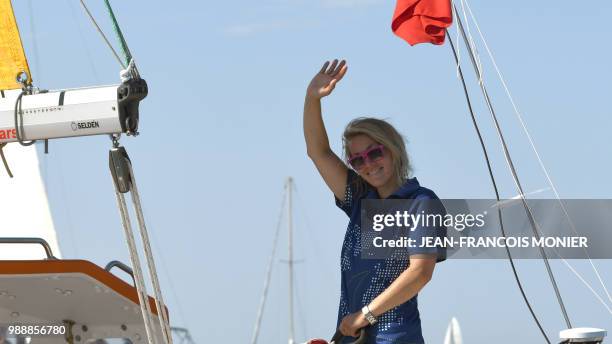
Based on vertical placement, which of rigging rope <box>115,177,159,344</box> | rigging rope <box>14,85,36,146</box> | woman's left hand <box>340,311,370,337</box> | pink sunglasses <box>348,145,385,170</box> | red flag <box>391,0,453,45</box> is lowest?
woman's left hand <box>340,311,370,337</box>

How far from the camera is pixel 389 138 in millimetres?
5543

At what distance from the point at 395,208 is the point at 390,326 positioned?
1.54ft

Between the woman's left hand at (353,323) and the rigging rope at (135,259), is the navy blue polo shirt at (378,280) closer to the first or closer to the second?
the woman's left hand at (353,323)

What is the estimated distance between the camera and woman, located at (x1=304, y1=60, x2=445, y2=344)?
210 inches

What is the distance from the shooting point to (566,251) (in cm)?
862

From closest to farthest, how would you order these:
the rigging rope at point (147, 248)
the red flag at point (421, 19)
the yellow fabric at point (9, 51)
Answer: the rigging rope at point (147, 248) → the yellow fabric at point (9, 51) → the red flag at point (421, 19)

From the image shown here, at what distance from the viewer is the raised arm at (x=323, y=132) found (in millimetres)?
5750

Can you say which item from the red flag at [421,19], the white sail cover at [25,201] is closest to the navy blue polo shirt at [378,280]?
the red flag at [421,19]

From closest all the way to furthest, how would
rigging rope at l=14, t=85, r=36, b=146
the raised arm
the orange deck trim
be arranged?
the raised arm, rigging rope at l=14, t=85, r=36, b=146, the orange deck trim

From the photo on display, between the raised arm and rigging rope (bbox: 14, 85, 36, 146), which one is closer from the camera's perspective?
the raised arm

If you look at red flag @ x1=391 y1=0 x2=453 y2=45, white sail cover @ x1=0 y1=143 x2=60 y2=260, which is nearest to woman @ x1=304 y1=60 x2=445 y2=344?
red flag @ x1=391 y1=0 x2=453 y2=45

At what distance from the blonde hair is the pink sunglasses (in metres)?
0.03

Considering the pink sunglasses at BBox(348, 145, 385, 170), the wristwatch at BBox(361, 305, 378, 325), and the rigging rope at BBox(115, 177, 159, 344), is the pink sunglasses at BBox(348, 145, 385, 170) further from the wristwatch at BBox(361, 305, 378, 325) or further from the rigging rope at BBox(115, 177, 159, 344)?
the rigging rope at BBox(115, 177, 159, 344)

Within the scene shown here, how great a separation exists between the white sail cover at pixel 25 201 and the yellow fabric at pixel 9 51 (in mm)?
6284
